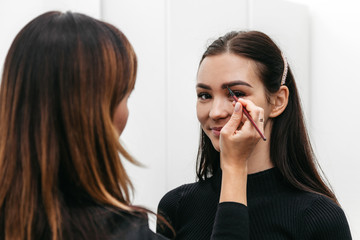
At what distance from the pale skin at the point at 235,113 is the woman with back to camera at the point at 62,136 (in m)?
0.32

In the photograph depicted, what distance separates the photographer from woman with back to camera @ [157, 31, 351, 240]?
1.03 m

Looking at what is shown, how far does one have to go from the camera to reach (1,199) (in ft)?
2.14

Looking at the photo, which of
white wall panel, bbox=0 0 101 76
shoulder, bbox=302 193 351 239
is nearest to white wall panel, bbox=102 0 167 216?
white wall panel, bbox=0 0 101 76

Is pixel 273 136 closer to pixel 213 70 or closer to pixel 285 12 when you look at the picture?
pixel 213 70

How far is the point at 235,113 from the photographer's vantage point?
99 centimetres

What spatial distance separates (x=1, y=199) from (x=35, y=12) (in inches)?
33.4

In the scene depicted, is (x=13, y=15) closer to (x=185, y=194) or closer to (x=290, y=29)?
(x=185, y=194)

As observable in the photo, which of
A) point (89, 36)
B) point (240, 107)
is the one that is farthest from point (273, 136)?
point (89, 36)

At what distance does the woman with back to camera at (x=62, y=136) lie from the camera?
0.65 m

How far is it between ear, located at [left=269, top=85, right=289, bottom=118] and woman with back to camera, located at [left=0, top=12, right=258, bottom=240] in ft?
1.77

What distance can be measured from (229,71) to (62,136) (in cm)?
51

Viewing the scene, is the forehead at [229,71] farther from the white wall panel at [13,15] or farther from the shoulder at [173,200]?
the white wall panel at [13,15]

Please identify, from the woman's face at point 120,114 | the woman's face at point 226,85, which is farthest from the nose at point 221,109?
the woman's face at point 120,114

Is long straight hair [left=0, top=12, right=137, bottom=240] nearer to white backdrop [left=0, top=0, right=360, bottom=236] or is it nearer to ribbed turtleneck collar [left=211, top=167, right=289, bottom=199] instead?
ribbed turtleneck collar [left=211, top=167, right=289, bottom=199]
